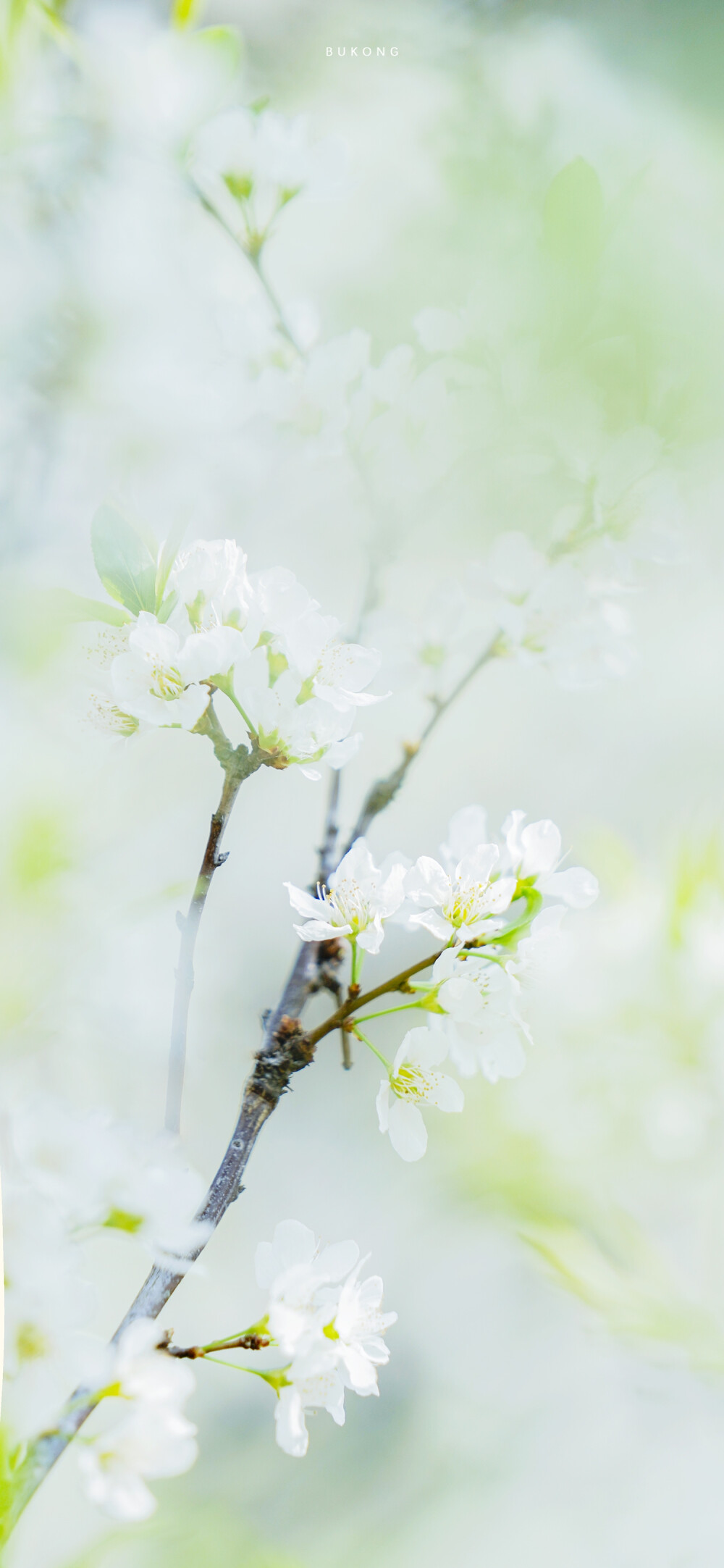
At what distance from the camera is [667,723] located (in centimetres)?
50

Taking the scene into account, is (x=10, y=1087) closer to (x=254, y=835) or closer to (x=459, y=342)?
(x=254, y=835)

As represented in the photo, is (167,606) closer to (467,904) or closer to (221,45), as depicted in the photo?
(467,904)

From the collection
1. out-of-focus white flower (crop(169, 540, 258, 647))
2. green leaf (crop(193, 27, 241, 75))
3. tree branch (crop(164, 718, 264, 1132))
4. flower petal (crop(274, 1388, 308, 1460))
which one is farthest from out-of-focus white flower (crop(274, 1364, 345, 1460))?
green leaf (crop(193, 27, 241, 75))

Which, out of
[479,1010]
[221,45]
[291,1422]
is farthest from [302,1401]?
[221,45]

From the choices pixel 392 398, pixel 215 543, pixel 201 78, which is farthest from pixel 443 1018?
pixel 201 78

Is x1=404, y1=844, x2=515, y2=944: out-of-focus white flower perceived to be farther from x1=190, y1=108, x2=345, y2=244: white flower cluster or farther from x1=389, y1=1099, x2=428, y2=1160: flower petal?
x1=190, y1=108, x2=345, y2=244: white flower cluster

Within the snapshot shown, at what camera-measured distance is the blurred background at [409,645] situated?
38cm

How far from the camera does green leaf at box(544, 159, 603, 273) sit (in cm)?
34

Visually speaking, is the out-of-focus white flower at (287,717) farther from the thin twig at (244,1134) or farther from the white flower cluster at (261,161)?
the white flower cluster at (261,161)

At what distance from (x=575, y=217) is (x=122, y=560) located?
0.26m

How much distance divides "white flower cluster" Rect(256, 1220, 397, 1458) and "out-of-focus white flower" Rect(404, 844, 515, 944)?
11 centimetres

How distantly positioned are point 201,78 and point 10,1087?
477 millimetres

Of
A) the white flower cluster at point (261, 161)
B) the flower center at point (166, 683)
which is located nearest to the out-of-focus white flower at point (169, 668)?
the flower center at point (166, 683)

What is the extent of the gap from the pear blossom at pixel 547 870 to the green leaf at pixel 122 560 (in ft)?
0.45
